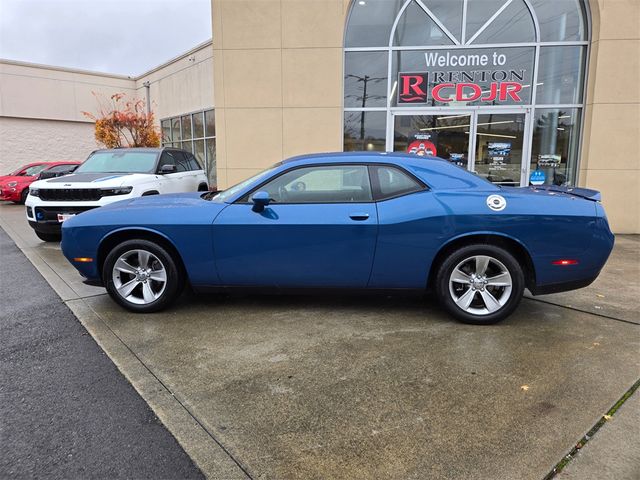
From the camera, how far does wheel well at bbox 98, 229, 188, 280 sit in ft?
13.5

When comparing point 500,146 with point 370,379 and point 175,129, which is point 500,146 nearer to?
point 370,379

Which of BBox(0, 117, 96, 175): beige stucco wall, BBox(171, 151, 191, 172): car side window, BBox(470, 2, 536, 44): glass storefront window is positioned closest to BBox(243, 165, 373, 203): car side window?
BBox(171, 151, 191, 172): car side window

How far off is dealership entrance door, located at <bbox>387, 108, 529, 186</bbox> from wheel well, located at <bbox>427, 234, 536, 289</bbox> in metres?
5.62

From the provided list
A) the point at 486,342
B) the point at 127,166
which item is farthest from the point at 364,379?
the point at 127,166

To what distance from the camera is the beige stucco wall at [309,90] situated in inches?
334

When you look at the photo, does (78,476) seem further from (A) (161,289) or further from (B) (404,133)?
(B) (404,133)

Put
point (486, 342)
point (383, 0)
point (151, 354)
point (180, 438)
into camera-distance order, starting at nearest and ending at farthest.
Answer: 1. point (180, 438)
2. point (151, 354)
3. point (486, 342)
4. point (383, 0)

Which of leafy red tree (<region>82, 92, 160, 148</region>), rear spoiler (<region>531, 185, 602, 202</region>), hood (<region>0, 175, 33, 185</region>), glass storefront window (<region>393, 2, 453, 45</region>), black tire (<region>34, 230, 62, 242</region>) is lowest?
black tire (<region>34, 230, 62, 242</region>)

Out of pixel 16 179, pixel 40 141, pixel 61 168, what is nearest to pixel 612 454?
pixel 61 168

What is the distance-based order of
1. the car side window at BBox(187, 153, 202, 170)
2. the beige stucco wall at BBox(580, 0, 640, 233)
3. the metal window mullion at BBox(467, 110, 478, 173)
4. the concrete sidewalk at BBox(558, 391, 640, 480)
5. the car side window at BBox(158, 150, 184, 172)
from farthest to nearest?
the car side window at BBox(187, 153, 202, 170), the metal window mullion at BBox(467, 110, 478, 173), the beige stucco wall at BBox(580, 0, 640, 233), the car side window at BBox(158, 150, 184, 172), the concrete sidewalk at BBox(558, 391, 640, 480)

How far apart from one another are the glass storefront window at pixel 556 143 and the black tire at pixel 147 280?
805cm

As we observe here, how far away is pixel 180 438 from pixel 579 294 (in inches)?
176

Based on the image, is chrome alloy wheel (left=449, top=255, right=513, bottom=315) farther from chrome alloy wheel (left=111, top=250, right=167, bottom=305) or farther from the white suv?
the white suv

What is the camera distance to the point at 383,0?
919 centimetres
